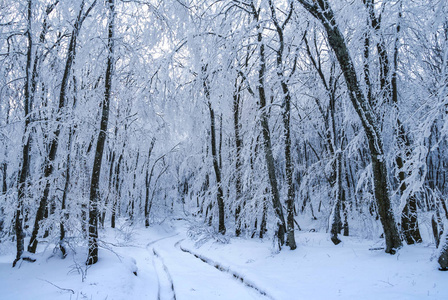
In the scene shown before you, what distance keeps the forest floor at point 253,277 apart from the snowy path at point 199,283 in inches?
0.7

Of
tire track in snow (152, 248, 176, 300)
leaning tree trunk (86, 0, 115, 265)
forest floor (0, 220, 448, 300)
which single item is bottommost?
tire track in snow (152, 248, 176, 300)

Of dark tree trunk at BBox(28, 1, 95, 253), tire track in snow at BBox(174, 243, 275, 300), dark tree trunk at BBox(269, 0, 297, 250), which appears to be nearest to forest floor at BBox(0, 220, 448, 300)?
tire track in snow at BBox(174, 243, 275, 300)

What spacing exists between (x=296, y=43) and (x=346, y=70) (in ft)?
14.4

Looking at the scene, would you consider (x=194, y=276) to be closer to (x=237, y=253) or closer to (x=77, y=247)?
(x=237, y=253)

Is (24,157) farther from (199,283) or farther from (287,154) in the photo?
(287,154)

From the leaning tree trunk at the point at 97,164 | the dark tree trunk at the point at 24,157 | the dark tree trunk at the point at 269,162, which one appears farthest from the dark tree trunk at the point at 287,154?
the dark tree trunk at the point at 24,157

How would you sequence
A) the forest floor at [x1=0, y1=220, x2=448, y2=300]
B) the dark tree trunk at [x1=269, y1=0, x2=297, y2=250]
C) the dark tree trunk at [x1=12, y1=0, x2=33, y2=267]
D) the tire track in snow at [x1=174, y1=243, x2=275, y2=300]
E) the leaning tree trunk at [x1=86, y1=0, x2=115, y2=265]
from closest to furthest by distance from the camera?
the forest floor at [x1=0, y1=220, x2=448, y2=300], the tire track in snow at [x1=174, y1=243, x2=275, y2=300], the dark tree trunk at [x1=12, y1=0, x2=33, y2=267], the leaning tree trunk at [x1=86, y1=0, x2=115, y2=265], the dark tree trunk at [x1=269, y1=0, x2=297, y2=250]

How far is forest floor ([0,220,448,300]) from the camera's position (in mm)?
4238

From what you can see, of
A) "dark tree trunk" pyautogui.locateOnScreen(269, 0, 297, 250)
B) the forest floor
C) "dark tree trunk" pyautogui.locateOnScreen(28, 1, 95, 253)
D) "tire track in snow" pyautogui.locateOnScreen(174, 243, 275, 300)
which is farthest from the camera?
"dark tree trunk" pyautogui.locateOnScreen(269, 0, 297, 250)

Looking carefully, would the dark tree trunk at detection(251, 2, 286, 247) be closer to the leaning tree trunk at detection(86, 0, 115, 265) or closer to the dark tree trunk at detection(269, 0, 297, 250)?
the dark tree trunk at detection(269, 0, 297, 250)

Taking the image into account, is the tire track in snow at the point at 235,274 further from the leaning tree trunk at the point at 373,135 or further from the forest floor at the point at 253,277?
the leaning tree trunk at the point at 373,135

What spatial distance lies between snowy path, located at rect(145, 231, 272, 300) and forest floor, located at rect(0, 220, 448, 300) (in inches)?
0.7

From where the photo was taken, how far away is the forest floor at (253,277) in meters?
4.24

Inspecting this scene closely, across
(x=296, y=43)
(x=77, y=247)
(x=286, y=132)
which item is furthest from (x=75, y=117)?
(x=296, y=43)
